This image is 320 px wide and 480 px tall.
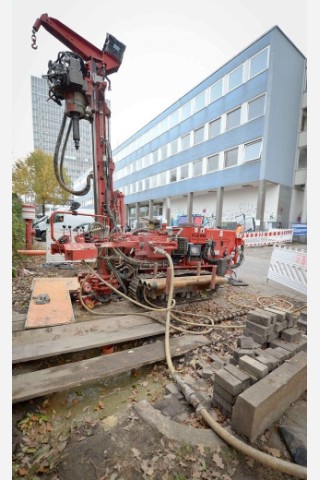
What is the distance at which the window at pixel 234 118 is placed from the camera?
17.0 metres

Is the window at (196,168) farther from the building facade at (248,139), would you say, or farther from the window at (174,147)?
the window at (174,147)

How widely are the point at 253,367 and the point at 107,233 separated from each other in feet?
11.4

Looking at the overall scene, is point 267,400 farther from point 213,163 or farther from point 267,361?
point 213,163

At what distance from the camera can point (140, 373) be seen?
9.34ft

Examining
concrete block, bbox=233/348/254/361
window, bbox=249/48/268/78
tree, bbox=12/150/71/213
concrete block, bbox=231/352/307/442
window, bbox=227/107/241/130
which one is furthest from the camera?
tree, bbox=12/150/71/213

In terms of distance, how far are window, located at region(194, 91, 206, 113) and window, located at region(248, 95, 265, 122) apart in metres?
5.27

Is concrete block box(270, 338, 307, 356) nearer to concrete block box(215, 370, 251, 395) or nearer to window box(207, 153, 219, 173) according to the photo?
concrete block box(215, 370, 251, 395)

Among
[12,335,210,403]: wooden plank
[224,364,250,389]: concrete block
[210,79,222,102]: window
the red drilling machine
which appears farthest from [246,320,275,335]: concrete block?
[210,79,222,102]: window

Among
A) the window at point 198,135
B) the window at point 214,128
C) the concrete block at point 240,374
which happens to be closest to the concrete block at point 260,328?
the concrete block at point 240,374

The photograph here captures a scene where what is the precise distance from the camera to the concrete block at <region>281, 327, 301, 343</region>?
2.65 metres

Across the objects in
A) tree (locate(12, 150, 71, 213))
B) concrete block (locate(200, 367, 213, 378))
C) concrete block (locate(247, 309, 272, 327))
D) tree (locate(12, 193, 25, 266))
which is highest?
tree (locate(12, 150, 71, 213))

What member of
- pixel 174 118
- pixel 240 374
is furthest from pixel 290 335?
pixel 174 118

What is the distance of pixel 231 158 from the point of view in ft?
58.1

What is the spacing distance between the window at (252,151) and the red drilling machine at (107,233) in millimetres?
13431
